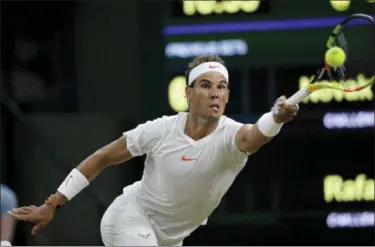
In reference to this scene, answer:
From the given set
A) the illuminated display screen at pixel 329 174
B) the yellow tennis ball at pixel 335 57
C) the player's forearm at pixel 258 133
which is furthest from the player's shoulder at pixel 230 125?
the illuminated display screen at pixel 329 174

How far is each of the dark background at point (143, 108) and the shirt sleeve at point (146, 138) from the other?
1.57 metres

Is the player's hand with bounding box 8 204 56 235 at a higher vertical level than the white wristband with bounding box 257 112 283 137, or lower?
lower

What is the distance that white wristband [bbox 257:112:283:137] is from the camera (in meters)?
5.71

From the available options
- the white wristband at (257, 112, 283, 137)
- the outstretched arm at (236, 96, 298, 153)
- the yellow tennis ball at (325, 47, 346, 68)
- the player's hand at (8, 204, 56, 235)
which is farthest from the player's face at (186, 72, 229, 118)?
the player's hand at (8, 204, 56, 235)

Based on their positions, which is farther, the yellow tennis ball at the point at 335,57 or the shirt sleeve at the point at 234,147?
the shirt sleeve at the point at 234,147

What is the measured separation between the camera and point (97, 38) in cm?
835

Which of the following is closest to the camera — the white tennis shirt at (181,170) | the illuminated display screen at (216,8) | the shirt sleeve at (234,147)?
the shirt sleeve at (234,147)

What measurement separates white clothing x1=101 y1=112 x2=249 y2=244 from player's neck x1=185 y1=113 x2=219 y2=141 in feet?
0.09

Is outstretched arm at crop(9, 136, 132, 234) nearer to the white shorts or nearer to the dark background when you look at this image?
the white shorts

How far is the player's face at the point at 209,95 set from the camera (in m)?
6.29

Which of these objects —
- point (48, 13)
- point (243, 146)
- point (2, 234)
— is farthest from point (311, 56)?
point (2, 234)

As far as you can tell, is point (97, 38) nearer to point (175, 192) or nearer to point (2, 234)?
point (175, 192)

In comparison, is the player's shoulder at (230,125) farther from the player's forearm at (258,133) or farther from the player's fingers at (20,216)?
the player's fingers at (20,216)

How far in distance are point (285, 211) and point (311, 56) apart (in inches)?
36.1
